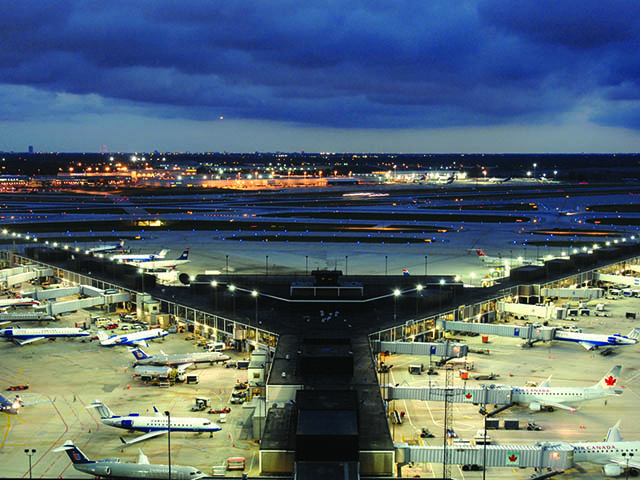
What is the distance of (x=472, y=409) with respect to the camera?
56062 mm

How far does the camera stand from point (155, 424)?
162 feet

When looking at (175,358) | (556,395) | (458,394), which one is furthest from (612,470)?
(175,358)

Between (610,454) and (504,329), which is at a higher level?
(504,329)

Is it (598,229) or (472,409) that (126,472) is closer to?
(472,409)

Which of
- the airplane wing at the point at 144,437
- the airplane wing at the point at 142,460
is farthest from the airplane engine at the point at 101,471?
the airplane wing at the point at 144,437

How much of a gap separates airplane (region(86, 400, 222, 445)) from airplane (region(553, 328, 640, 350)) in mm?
44105

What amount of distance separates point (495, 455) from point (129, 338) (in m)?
45.1

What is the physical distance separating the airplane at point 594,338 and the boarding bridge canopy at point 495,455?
31871 millimetres

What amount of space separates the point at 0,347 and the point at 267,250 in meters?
66.8

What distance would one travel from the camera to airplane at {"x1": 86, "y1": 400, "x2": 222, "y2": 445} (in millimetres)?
49406

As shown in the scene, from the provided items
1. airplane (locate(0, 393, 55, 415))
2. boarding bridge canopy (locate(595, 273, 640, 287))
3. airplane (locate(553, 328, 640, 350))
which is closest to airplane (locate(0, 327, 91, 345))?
airplane (locate(0, 393, 55, 415))

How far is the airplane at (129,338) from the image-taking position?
237ft

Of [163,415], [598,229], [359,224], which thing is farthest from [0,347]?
[598,229]

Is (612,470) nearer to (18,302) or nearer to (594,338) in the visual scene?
(594,338)
